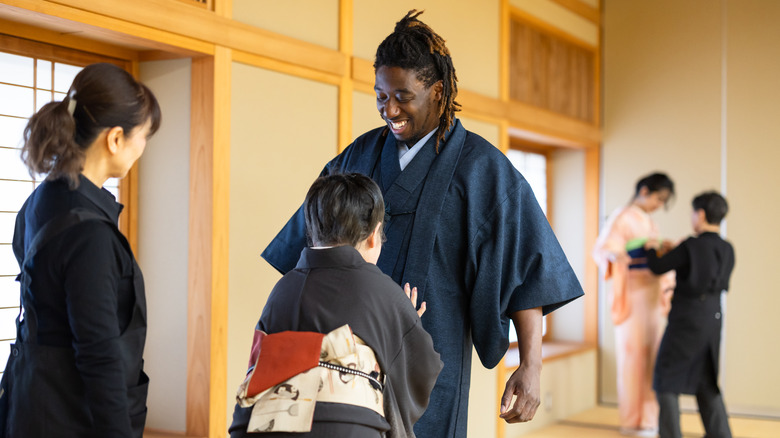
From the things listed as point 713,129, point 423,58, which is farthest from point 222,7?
point 713,129

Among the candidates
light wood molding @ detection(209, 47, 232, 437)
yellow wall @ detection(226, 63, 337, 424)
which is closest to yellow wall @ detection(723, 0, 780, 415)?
yellow wall @ detection(226, 63, 337, 424)

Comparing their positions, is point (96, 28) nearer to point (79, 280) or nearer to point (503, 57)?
point (79, 280)

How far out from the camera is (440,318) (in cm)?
184

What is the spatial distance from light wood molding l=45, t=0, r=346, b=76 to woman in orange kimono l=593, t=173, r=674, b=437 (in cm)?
235

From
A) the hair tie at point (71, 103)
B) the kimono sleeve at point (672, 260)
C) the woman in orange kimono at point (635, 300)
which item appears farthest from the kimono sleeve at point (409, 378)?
the woman in orange kimono at point (635, 300)

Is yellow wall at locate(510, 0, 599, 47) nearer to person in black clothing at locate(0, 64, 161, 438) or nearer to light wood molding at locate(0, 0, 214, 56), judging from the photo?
light wood molding at locate(0, 0, 214, 56)

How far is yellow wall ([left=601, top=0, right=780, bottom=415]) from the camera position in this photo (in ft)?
17.7

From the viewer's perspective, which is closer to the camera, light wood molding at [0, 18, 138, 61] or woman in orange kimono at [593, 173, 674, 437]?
light wood molding at [0, 18, 138, 61]

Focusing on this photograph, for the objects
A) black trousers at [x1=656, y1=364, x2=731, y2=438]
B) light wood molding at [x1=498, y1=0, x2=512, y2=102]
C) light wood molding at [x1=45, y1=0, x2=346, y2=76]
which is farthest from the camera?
light wood molding at [x1=498, y1=0, x2=512, y2=102]

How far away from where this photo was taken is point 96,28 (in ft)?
7.68

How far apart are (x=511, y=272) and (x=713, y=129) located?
4.28 meters

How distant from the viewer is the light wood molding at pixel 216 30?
237 cm

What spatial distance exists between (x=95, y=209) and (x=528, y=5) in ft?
13.1

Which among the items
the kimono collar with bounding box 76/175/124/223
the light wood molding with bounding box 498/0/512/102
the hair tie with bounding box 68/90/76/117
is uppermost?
the light wood molding with bounding box 498/0/512/102
